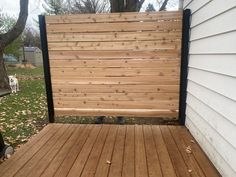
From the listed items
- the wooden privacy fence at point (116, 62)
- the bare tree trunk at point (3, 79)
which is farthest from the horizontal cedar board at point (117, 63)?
the bare tree trunk at point (3, 79)

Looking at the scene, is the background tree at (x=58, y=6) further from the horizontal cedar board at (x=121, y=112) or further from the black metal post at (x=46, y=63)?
the horizontal cedar board at (x=121, y=112)

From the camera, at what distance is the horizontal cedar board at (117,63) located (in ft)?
12.2

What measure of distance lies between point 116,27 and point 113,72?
2.27 feet

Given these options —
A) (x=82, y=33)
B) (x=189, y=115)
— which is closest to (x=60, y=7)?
(x=82, y=33)

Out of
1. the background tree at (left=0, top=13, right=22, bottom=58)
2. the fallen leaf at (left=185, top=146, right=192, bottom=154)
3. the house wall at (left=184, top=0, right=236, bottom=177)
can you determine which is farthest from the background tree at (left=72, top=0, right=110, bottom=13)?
the fallen leaf at (left=185, top=146, right=192, bottom=154)

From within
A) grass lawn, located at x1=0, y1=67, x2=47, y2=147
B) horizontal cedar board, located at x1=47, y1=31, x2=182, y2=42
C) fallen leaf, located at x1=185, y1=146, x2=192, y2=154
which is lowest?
grass lawn, located at x1=0, y1=67, x2=47, y2=147

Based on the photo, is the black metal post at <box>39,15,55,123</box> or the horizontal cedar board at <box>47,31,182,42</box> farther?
the black metal post at <box>39,15,55,123</box>

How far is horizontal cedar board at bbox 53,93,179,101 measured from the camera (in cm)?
383

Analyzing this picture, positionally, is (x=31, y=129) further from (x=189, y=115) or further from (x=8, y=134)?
(x=189, y=115)

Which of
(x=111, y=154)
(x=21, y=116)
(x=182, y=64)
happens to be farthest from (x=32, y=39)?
(x=111, y=154)

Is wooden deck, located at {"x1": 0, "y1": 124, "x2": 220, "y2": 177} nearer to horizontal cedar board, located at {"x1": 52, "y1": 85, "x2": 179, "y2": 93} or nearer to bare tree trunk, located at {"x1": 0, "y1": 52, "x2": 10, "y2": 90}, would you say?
horizontal cedar board, located at {"x1": 52, "y1": 85, "x2": 179, "y2": 93}

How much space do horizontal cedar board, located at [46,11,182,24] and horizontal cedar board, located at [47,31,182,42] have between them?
0.65 feet

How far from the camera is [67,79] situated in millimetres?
3971

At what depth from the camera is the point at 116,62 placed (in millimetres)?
3805
